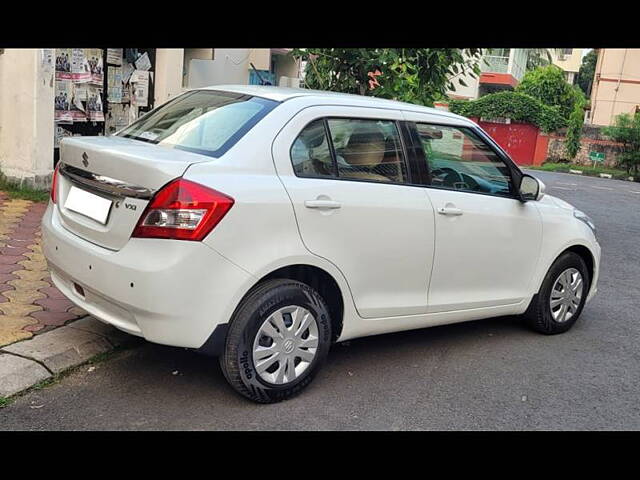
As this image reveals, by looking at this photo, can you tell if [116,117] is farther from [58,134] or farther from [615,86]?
[615,86]

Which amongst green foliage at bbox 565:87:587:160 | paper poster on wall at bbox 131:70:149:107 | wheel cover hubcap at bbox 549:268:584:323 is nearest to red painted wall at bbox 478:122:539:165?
green foliage at bbox 565:87:587:160

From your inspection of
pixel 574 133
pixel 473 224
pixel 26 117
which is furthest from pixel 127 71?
pixel 574 133

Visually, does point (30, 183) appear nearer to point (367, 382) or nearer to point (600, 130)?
point (367, 382)

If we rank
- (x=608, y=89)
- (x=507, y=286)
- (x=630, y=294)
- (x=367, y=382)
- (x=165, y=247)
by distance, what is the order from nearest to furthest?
(x=165, y=247), (x=367, y=382), (x=507, y=286), (x=630, y=294), (x=608, y=89)

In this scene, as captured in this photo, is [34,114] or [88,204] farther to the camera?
[34,114]

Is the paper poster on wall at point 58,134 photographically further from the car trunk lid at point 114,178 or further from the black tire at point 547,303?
the black tire at point 547,303

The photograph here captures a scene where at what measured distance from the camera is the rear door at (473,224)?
461cm

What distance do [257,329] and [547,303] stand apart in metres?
2.74

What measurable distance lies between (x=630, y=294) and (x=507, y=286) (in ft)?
9.25

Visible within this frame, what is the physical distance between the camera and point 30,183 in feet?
28.0

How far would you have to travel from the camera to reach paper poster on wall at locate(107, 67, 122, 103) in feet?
31.8

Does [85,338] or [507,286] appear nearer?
[85,338]

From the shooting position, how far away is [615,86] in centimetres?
3703

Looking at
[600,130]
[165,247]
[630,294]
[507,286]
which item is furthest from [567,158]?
[165,247]
